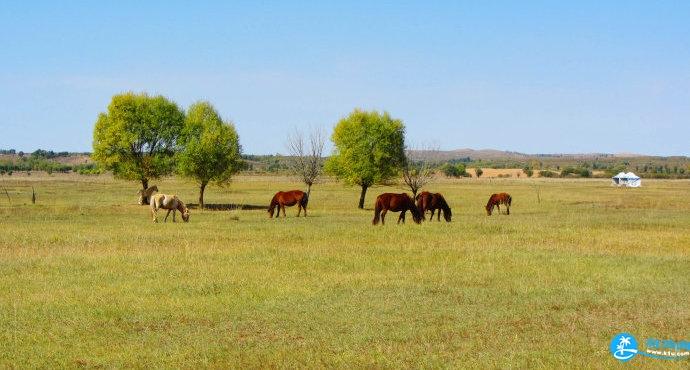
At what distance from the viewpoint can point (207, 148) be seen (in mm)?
57906

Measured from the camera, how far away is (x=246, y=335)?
12383 millimetres

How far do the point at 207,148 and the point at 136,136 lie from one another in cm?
558

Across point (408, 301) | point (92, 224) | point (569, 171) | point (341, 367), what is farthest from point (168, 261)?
point (569, 171)

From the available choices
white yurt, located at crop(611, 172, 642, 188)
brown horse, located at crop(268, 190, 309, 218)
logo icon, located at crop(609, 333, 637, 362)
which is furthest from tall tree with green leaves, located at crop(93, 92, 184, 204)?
white yurt, located at crop(611, 172, 642, 188)

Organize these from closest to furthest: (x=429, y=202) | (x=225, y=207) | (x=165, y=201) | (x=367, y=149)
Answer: (x=429, y=202), (x=165, y=201), (x=225, y=207), (x=367, y=149)

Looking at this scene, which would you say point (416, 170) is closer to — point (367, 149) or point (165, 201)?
point (367, 149)

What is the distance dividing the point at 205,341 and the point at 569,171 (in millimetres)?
167552

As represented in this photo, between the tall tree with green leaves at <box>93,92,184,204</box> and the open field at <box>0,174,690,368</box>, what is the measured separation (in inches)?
1218

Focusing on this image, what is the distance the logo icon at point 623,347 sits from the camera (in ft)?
35.1

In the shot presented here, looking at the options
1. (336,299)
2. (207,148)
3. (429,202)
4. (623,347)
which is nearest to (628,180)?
(207,148)

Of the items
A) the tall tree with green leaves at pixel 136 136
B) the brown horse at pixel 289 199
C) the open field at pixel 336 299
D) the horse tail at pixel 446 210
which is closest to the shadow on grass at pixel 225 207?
the tall tree with green leaves at pixel 136 136

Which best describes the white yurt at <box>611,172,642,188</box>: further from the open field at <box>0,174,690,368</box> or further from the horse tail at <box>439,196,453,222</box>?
the open field at <box>0,174,690,368</box>

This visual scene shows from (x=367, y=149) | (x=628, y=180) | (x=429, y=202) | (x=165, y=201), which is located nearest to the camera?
(x=429, y=202)

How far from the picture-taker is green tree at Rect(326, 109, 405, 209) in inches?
2416
